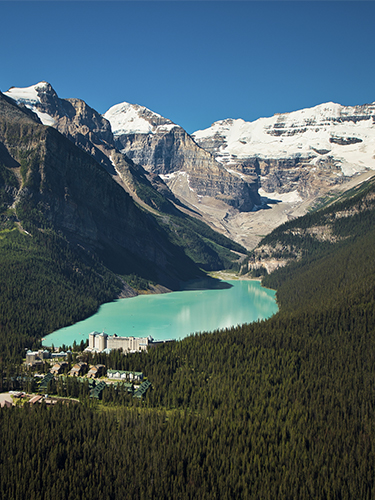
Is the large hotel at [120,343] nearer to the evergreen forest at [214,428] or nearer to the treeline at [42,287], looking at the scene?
the evergreen forest at [214,428]

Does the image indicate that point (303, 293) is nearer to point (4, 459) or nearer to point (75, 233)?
point (75, 233)

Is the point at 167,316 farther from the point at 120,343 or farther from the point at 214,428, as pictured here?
the point at 214,428

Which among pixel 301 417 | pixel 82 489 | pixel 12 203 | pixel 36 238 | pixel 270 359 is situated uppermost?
pixel 12 203

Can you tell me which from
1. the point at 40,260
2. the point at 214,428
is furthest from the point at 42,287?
the point at 214,428

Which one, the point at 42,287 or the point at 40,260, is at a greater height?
the point at 40,260

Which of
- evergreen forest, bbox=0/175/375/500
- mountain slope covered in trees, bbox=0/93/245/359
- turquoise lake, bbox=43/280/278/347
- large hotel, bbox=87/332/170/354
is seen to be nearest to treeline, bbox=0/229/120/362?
mountain slope covered in trees, bbox=0/93/245/359

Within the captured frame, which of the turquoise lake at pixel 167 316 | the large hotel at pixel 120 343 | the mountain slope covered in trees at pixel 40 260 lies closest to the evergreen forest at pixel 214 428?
the large hotel at pixel 120 343

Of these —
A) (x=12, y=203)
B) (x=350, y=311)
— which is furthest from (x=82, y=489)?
(x=12, y=203)
